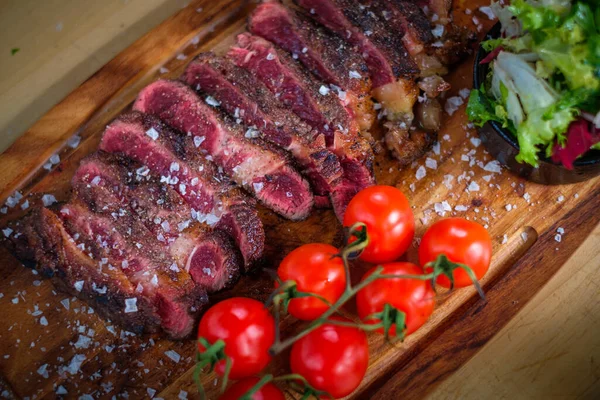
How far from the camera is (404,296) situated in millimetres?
2330

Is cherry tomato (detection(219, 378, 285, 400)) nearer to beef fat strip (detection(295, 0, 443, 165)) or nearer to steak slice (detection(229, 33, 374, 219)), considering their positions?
steak slice (detection(229, 33, 374, 219))

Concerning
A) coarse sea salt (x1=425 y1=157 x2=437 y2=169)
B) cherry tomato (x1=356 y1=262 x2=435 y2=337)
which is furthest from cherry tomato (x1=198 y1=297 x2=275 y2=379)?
coarse sea salt (x1=425 y1=157 x2=437 y2=169)

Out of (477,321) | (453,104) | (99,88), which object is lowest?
(477,321)

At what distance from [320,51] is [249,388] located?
5.36 feet

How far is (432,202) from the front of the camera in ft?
9.18

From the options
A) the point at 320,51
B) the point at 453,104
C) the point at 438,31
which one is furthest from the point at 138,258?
the point at 438,31

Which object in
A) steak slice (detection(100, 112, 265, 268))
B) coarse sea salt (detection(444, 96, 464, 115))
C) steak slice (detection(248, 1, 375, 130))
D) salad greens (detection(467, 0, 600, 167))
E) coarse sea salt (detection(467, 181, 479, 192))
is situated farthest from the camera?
coarse sea salt (detection(444, 96, 464, 115))

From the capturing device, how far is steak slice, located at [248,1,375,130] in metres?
2.68

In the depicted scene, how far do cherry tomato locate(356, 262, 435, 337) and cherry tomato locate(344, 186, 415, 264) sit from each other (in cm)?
11

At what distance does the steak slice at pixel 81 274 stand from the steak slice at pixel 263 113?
94cm

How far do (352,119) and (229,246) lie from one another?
2.85ft

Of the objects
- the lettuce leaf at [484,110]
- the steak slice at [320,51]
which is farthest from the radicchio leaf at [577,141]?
the steak slice at [320,51]

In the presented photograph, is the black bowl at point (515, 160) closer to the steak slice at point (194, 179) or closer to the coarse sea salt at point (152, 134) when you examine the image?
the steak slice at point (194, 179)

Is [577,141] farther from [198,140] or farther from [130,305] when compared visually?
[130,305]
